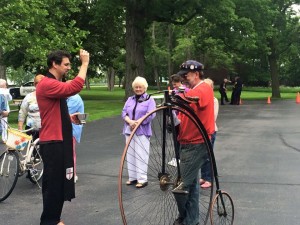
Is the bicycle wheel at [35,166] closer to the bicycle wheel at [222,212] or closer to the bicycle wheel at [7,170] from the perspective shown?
the bicycle wheel at [7,170]

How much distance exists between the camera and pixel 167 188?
4.60 metres

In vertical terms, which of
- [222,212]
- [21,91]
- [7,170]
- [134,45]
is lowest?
[21,91]

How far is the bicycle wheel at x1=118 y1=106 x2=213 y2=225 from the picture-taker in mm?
4441

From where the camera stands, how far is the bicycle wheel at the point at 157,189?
14.6 ft

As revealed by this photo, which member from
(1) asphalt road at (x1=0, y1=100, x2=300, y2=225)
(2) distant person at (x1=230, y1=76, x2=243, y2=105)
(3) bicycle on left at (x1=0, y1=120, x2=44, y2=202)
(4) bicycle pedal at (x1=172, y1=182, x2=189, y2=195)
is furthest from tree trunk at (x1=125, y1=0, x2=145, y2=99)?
(4) bicycle pedal at (x1=172, y1=182, x2=189, y2=195)

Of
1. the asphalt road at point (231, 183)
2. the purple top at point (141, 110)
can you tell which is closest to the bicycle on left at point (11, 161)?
the asphalt road at point (231, 183)

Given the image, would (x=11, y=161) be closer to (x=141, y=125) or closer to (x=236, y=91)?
(x=141, y=125)

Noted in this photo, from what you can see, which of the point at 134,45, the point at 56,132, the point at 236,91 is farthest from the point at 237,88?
the point at 56,132

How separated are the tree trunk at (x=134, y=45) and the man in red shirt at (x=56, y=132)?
940 inches

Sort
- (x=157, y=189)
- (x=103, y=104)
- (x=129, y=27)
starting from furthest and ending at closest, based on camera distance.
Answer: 1. (x=103, y=104)
2. (x=129, y=27)
3. (x=157, y=189)

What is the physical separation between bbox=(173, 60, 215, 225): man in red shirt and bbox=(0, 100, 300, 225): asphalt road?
4.27 ft

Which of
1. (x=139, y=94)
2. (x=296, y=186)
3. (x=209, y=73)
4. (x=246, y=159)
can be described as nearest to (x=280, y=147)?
(x=246, y=159)

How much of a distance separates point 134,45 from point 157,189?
23863 millimetres

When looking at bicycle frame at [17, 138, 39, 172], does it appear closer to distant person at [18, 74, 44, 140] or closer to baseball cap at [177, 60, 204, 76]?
distant person at [18, 74, 44, 140]
